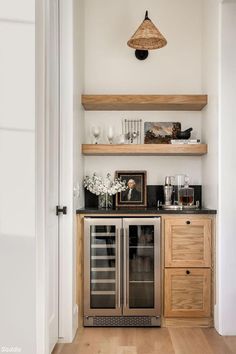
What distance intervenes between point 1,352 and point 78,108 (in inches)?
84.5

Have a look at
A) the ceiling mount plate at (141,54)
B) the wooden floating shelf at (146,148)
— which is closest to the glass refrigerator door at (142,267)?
the wooden floating shelf at (146,148)

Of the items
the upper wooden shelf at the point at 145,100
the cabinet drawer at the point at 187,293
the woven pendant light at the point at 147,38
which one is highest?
the woven pendant light at the point at 147,38

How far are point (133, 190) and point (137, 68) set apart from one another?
3.83 ft

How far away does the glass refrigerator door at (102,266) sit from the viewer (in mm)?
3623

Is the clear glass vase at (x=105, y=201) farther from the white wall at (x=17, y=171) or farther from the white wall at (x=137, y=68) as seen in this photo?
the white wall at (x=17, y=171)

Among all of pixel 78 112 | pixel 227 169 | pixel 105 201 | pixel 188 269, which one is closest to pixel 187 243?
pixel 188 269

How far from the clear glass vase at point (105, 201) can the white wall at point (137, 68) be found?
0.31 meters

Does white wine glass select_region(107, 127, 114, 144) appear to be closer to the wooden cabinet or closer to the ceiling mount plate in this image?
the ceiling mount plate

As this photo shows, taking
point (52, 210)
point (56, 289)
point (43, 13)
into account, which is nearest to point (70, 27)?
point (43, 13)

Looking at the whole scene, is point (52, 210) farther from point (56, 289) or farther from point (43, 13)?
point (43, 13)

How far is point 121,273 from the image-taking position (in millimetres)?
3637

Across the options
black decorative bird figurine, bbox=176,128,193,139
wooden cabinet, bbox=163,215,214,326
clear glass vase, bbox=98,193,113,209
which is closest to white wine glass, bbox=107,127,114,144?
clear glass vase, bbox=98,193,113,209

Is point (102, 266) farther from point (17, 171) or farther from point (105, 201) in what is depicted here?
point (17, 171)

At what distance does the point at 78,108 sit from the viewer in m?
3.71
